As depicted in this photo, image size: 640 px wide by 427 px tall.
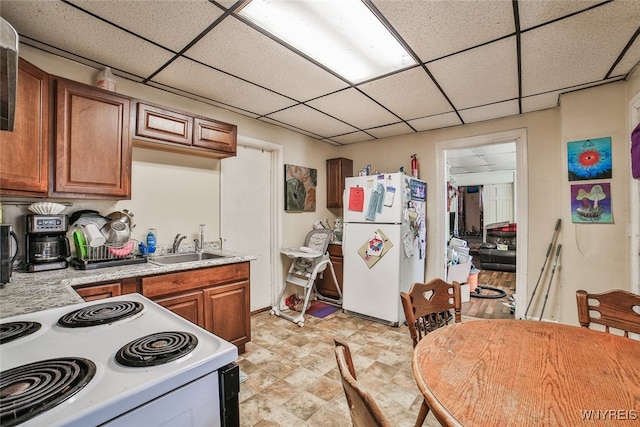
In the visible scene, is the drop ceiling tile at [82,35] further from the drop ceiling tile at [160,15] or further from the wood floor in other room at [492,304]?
the wood floor in other room at [492,304]

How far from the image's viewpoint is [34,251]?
1.77m

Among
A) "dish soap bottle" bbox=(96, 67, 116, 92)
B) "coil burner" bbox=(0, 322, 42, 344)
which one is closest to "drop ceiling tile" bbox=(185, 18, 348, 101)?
"dish soap bottle" bbox=(96, 67, 116, 92)

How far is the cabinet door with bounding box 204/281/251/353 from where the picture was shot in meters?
2.28

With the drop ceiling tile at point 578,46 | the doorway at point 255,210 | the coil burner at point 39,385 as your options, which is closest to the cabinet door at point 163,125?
the doorway at point 255,210

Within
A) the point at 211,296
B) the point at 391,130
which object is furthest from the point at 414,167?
the point at 211,296

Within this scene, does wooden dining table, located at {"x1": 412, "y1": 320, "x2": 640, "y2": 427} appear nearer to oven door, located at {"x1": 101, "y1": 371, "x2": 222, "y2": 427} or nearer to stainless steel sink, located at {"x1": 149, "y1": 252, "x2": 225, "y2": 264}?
oven door, located at {"x1": 101, "y1": 371, "x2": 222, "y2": 427}

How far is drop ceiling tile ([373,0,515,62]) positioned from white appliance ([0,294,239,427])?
1.79 meters

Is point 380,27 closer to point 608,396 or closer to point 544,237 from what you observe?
point 608,396

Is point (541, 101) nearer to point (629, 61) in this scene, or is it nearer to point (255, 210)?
point (629, 61)

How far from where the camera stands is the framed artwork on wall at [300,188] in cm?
371

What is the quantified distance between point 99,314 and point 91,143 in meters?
1.44

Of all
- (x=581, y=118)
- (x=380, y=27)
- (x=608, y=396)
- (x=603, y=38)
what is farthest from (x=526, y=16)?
(x=608, y=396)

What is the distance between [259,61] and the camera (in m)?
2.04

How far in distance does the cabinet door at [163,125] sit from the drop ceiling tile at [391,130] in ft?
7.40
